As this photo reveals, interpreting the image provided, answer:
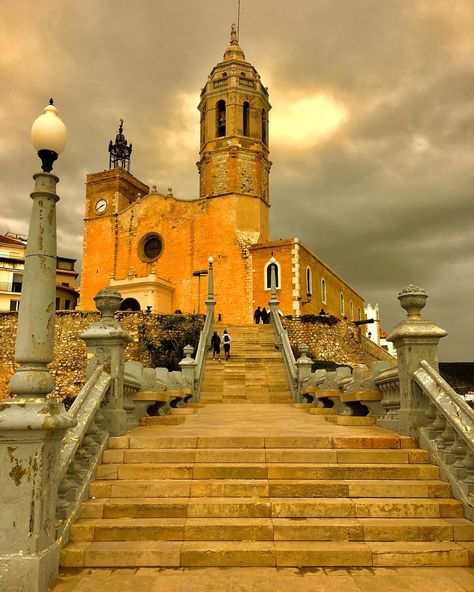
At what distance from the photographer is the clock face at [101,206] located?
38.7 meters

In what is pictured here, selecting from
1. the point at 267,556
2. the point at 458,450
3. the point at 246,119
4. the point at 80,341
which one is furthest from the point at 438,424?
the point at 246,119

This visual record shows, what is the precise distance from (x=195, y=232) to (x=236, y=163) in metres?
5.86

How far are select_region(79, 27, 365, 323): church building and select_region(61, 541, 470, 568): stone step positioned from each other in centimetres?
2685

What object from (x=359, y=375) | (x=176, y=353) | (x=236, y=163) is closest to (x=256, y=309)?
(x=176, y=353)

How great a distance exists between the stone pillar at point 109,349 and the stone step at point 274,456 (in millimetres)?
729

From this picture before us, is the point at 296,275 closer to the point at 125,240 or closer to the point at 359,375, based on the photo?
the point at 125,240

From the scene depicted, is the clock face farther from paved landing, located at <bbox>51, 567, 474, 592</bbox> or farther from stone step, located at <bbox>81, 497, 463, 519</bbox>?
paved landing, located at <bbox>51, 567, 474, 592</bbox>

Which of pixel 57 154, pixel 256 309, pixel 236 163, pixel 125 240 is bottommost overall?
pixel 57 154

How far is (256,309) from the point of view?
31609 mm

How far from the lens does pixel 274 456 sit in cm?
529

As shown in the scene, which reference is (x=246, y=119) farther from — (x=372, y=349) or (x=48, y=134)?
(x=48, y=134)

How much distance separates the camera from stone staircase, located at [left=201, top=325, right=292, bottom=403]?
14.1 metres

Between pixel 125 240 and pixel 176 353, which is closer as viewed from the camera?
pixel 176 353

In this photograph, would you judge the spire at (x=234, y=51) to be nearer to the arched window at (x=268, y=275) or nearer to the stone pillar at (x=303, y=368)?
the arched window at (x=268, y=275)
